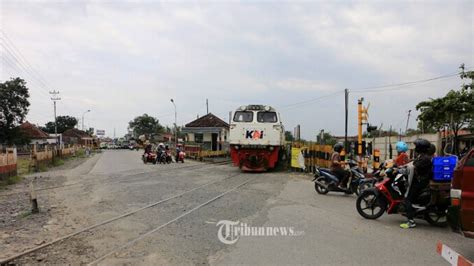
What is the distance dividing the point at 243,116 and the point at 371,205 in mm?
12858

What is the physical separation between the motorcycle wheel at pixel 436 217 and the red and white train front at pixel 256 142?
12389mm

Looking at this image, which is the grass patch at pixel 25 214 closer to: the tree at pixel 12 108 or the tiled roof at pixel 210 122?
the tiled roof at pixel 210 122

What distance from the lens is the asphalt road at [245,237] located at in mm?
5801

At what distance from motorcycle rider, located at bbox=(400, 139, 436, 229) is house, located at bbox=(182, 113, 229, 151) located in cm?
3492

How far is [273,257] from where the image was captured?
19.0ft

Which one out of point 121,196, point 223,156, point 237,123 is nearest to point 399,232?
point 121,196

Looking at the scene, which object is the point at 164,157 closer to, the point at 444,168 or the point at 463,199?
the point at 444,168

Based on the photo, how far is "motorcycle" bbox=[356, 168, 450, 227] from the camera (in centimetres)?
765

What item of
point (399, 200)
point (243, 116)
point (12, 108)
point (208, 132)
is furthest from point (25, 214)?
point (12, 108)

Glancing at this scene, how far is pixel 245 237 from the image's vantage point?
6.95m

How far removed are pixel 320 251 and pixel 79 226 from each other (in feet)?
15.3

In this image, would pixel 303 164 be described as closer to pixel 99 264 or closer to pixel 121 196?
pixel 121 196

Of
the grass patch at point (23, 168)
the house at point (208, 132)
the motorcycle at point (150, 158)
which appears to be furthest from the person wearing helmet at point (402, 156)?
the house at point (208, 132)

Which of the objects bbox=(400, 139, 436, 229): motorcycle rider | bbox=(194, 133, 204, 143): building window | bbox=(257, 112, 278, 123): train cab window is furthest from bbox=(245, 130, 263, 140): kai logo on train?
bbox=(194, 133, 204, 143): building window
